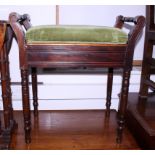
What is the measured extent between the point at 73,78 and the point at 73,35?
0.57m

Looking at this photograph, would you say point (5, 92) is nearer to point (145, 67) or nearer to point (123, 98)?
point (123, 98)

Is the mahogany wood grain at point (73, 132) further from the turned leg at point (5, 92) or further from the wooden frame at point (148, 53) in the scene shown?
the wooden frame at point (148, 53)

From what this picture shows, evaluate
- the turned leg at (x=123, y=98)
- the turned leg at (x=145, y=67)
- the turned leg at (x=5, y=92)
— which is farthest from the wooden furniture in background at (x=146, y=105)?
the turned leg at (x=5, y=92)

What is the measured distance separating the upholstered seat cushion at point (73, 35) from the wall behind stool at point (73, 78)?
1.60ft

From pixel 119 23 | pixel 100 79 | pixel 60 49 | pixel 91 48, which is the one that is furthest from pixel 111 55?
pixel 100 79

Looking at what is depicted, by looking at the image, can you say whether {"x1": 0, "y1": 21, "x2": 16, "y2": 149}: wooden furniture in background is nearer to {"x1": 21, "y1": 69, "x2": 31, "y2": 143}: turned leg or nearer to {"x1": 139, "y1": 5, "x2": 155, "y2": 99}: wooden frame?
{"x1": 21, "y1": 69, "x2": 31, "y2": 143}: turned leg

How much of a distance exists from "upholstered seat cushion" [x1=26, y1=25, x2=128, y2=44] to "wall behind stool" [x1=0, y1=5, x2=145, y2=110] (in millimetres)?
487

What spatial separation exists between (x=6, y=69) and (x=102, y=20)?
0.68 meters

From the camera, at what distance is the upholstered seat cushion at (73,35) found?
0.86 metres

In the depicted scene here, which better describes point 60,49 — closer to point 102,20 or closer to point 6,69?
point 6,69

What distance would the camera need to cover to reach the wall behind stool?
133cm

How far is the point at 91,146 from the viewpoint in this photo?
40.8 inches

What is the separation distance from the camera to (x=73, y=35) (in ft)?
2.86

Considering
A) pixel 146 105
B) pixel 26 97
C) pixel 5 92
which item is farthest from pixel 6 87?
pixel 146 105
